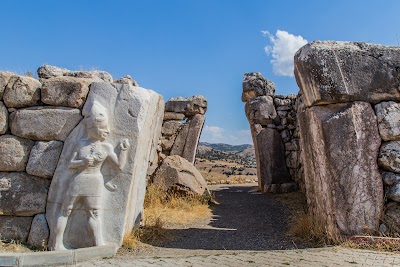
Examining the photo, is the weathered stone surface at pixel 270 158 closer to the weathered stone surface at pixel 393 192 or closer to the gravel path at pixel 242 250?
the gravel path at pixel 242 250

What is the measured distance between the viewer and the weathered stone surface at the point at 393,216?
13.7 feet

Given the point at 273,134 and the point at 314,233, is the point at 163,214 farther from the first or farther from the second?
the point at 273,134

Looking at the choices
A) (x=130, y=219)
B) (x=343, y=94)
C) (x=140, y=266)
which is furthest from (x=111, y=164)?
(x=343, y=94)

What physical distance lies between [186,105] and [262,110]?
2322 mm

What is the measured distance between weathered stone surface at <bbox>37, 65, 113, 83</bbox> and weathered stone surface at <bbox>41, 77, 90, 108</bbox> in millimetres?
739

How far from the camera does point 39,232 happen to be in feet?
13.6

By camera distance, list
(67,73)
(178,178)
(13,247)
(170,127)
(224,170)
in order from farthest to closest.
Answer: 1. (224,170)
2. (170,127)
3. (178,178)
4. (67,73)
5. (13,247)

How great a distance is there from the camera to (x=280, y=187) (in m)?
9.62

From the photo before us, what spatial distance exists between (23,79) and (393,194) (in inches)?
191

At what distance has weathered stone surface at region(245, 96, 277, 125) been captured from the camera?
10258 mm

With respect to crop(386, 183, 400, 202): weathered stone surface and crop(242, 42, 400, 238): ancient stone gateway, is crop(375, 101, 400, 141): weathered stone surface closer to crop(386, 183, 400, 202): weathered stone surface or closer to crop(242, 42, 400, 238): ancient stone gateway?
crop(242, 42, 400, 238): ancient stone gateway

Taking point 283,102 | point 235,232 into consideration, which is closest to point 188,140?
point 283,102

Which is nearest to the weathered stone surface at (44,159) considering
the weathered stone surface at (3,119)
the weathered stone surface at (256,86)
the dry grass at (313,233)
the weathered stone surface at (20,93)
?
the weathered stone surface at (3,119)

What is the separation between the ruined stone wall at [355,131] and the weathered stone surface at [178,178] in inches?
142
